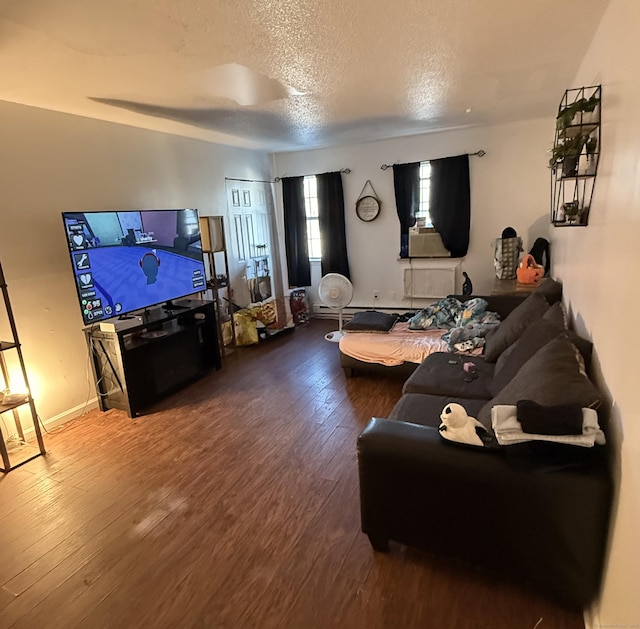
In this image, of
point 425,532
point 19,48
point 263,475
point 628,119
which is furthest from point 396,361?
point 19,48

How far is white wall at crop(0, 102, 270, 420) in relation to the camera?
2.87m

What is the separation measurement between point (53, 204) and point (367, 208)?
143 inches

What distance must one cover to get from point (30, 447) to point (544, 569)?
3181 millimetres

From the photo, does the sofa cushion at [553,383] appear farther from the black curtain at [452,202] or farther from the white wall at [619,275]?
the black curtain at [452,202]

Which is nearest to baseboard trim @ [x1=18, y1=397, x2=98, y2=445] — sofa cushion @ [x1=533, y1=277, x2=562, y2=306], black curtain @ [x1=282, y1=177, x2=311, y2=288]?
black curtain @ [x1=282, y1=177, x2=311, y2=288]

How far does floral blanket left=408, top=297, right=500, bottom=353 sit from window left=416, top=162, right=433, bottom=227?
5.36 ft

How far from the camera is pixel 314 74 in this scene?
2539 mm

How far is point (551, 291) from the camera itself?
314 cm

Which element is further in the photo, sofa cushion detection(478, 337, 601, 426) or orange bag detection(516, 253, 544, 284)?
orange bag detection(516, 253, 544, 284)

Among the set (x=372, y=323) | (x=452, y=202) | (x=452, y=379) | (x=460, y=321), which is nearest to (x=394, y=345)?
(x=372, y=323)

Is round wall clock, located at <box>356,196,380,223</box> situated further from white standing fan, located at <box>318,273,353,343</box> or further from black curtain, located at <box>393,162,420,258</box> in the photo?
white standing fan, located at <box>318,273,353,343</box>

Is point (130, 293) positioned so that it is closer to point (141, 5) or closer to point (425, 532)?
point (141, 5)

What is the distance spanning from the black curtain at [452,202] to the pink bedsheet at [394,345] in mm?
1815

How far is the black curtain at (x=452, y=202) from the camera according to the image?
192 inches
